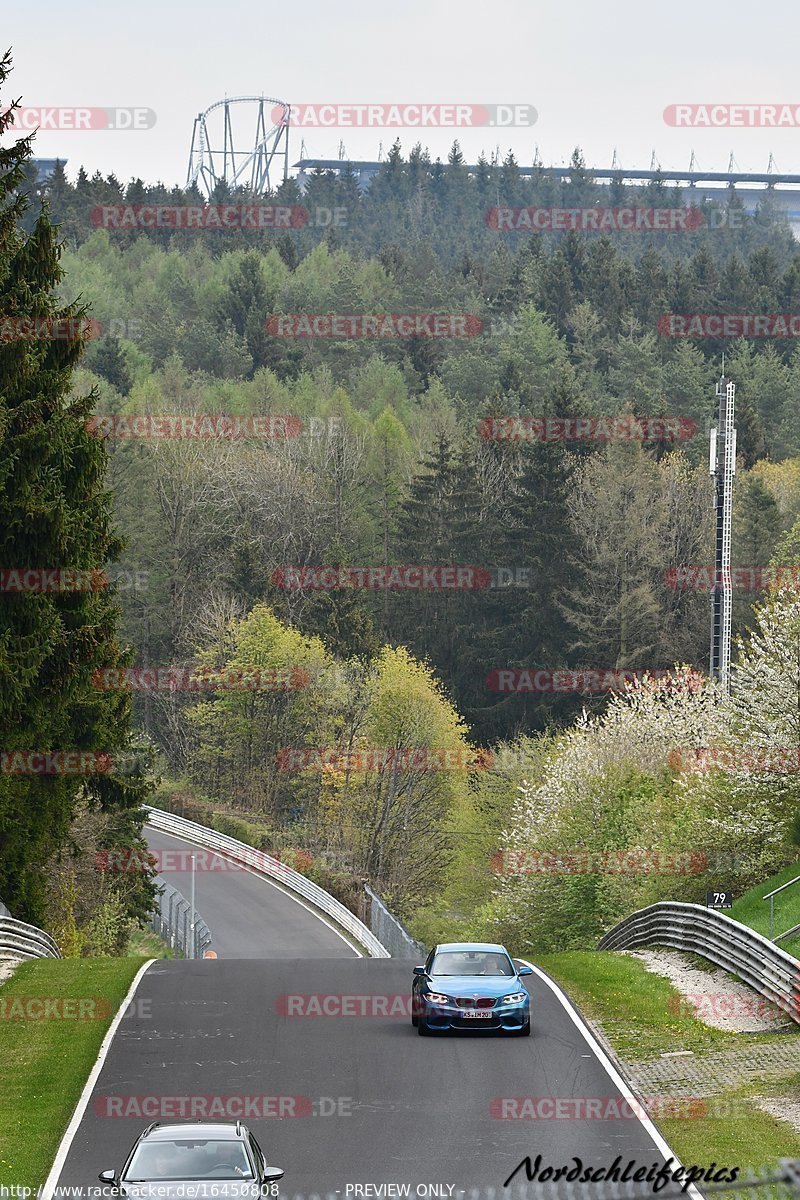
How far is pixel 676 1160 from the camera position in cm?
1598

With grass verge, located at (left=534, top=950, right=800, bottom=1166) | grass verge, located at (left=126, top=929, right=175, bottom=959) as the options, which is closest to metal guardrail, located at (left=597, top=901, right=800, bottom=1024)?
grass verge, located at (left=534, top=950, right=800, bottom=1166)

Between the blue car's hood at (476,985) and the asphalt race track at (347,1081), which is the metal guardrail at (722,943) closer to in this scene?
the asphalt race track at (347,1081)

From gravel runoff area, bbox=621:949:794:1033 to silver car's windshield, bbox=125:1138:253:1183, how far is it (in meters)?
11.4

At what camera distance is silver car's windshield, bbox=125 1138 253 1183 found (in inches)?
519

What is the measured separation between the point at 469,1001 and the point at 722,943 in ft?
23.5

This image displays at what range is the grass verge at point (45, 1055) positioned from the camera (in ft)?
54.7

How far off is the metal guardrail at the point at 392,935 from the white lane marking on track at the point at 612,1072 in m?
20.5

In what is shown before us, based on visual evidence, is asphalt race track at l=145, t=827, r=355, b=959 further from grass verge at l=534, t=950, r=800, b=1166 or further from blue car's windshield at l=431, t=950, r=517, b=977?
blue car's windshield at l=431, t=950, r=517, b=977

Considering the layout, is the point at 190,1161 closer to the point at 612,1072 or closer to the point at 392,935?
the point at 612,1072

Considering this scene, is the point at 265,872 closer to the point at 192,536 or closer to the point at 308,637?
the point at 308,637

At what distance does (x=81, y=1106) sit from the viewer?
60.8 feet

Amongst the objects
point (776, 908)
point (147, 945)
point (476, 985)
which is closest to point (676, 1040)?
point (476, 985)

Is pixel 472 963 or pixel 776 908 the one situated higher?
pixel 472 963

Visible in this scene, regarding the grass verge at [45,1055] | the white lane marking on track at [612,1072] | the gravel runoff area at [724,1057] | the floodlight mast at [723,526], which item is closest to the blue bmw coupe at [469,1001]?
the white lane marking on track at [612,1072]
